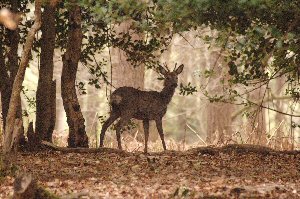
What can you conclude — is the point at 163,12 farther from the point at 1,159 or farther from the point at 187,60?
the point at 187,60

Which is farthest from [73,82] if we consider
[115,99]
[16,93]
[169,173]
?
[16,93]

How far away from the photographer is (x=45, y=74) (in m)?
10.3

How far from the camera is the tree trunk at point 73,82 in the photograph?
10.4 meters

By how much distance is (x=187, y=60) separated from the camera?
26594 mm

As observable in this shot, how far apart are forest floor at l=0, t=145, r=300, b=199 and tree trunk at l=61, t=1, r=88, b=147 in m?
0.68

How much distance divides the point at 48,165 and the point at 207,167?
7.22ft

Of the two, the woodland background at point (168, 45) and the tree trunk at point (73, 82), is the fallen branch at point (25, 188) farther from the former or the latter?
the tree trunk at point (73, 82)

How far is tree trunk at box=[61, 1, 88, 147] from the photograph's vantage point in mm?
10367

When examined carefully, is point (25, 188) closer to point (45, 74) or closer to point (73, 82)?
point (45, 74)

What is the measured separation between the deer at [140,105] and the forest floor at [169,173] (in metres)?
1.35

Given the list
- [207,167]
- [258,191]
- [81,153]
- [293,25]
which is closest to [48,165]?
[81,153]

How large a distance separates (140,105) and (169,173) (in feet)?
11.7

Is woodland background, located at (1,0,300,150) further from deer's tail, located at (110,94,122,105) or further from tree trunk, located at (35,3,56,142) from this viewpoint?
deer's tail, located at (110,94,122,105)

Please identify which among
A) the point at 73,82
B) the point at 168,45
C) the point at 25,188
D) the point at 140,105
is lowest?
Result: the point at 25,188
